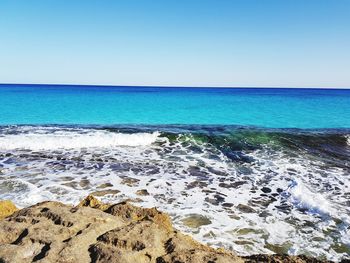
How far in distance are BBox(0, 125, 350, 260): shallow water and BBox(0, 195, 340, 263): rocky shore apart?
2170 mm

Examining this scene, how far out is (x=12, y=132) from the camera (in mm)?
16219

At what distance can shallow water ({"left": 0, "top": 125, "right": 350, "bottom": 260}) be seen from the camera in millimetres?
5609

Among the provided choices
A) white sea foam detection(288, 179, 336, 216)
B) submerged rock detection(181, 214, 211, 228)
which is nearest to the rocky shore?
submerged rock detection(181, 214, 211, 228)

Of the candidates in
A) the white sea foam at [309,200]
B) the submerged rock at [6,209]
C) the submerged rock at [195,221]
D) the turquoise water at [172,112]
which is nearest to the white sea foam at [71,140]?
the white sea foam at [309,200]

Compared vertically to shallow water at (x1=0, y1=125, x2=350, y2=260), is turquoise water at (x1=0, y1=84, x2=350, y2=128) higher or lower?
lower

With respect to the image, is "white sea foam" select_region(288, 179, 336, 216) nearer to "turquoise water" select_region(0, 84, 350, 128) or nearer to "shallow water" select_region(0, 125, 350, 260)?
"shallow water" select_region(0, 125, 350, 260)

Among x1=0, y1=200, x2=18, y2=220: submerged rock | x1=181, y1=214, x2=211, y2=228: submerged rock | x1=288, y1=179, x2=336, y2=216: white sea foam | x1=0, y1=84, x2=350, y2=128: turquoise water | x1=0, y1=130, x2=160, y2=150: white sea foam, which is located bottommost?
x1=0, y1=84, x2=350, y2=128: turquoise water

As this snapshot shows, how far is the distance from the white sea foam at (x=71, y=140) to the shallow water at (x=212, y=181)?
5 cm

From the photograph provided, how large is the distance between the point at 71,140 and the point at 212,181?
25.6ft

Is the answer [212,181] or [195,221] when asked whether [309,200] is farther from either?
[195,221]

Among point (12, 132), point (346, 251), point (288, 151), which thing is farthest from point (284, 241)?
point (12, 132)

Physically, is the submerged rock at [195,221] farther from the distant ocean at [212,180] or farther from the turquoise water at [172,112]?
the turquoise water at [172,112]

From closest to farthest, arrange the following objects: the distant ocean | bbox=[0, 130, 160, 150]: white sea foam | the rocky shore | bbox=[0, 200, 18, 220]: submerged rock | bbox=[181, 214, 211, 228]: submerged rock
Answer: the rocky shore, bbox=[0, 200, 18, 220]: submerged rock, the distant ocean, bbox=[181, 214, 211, 228]: submerged rock, bbox=[0, 130, 160, 150]: white sea foam

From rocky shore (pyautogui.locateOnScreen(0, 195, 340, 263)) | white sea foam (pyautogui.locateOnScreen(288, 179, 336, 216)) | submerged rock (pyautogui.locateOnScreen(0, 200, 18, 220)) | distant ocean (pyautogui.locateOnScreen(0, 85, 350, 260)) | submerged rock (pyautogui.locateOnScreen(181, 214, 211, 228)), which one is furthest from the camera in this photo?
white sea foam (pyautogui.locateOnScreen(288, 179, 336, 216))
